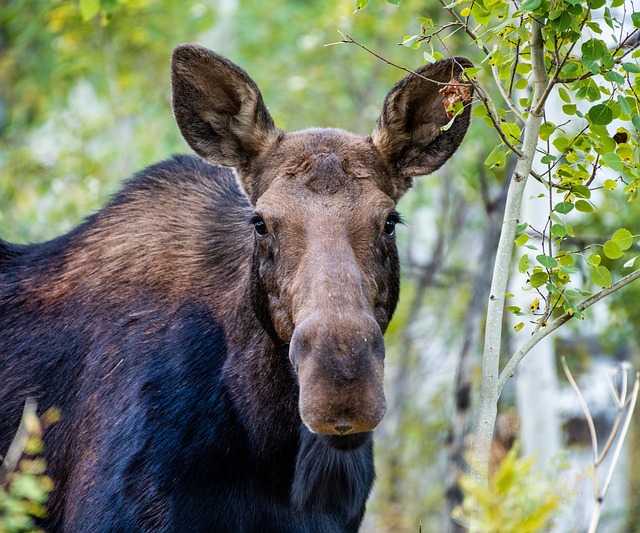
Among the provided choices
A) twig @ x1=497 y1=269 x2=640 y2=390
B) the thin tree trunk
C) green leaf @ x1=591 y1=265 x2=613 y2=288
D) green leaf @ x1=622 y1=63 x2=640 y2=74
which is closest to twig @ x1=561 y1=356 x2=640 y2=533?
twig @ x1=497 y1=269 x2=640 y2=390

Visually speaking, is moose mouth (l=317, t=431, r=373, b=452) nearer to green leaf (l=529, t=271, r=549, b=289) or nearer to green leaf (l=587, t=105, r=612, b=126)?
green leaf (l=529, t=271, r=549, b=289)

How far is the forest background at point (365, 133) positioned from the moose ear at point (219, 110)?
18.6 ft

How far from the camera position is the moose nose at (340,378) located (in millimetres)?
4676

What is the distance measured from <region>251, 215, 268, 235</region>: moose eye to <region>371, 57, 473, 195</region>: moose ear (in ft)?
3.18

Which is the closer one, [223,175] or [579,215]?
[223,175]

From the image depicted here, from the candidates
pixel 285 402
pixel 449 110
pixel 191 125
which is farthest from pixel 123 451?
pixel 449 110

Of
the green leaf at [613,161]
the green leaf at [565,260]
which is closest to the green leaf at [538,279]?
the green leaf at [565,260]

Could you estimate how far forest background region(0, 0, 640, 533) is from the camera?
1307 centimetres

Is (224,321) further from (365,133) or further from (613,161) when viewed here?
(365,133)

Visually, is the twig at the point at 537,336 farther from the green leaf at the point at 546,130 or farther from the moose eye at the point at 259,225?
the moose eye at the point at 259,225

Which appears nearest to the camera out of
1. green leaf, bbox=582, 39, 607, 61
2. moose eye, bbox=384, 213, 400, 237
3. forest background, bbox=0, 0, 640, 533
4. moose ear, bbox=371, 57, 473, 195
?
green leaf, bbox=582, 39, 607, 61

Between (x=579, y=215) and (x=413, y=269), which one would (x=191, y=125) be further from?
(x=413, y=269)

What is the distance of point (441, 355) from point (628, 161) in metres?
10.6

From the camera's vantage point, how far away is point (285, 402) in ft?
19.3
